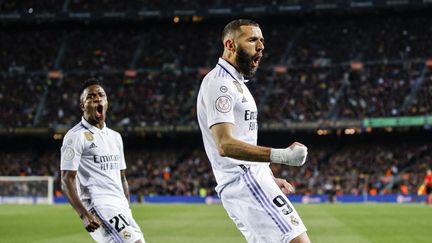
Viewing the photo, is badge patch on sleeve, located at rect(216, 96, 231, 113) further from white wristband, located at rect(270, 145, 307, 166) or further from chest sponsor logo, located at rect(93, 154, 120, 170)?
chest sponsor logo, located at rect(93, 154, 120, 170)

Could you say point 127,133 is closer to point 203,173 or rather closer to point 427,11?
point 203,173

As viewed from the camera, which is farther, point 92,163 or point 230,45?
point 92,163

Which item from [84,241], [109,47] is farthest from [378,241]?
[109,47]

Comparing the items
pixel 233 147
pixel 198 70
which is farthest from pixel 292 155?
pixel 198 70

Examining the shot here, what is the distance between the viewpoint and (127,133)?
5312cm

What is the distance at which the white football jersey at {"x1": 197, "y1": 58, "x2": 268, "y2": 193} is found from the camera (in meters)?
5.34

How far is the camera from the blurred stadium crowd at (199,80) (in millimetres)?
48062

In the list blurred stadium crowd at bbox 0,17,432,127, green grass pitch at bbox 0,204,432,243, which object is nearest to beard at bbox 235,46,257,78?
green grass pitch at bbox 0,204,432,243

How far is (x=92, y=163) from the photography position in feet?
24.5

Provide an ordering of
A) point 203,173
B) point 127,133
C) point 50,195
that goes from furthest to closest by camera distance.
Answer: point 127,133 < point 203,173 < point 50,195

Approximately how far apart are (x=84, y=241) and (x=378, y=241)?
719 cm

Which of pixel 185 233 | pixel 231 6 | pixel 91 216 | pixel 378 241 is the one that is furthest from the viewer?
pixel 231 6

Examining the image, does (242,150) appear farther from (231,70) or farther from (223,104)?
(231,70)

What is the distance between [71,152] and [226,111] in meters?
2.67
